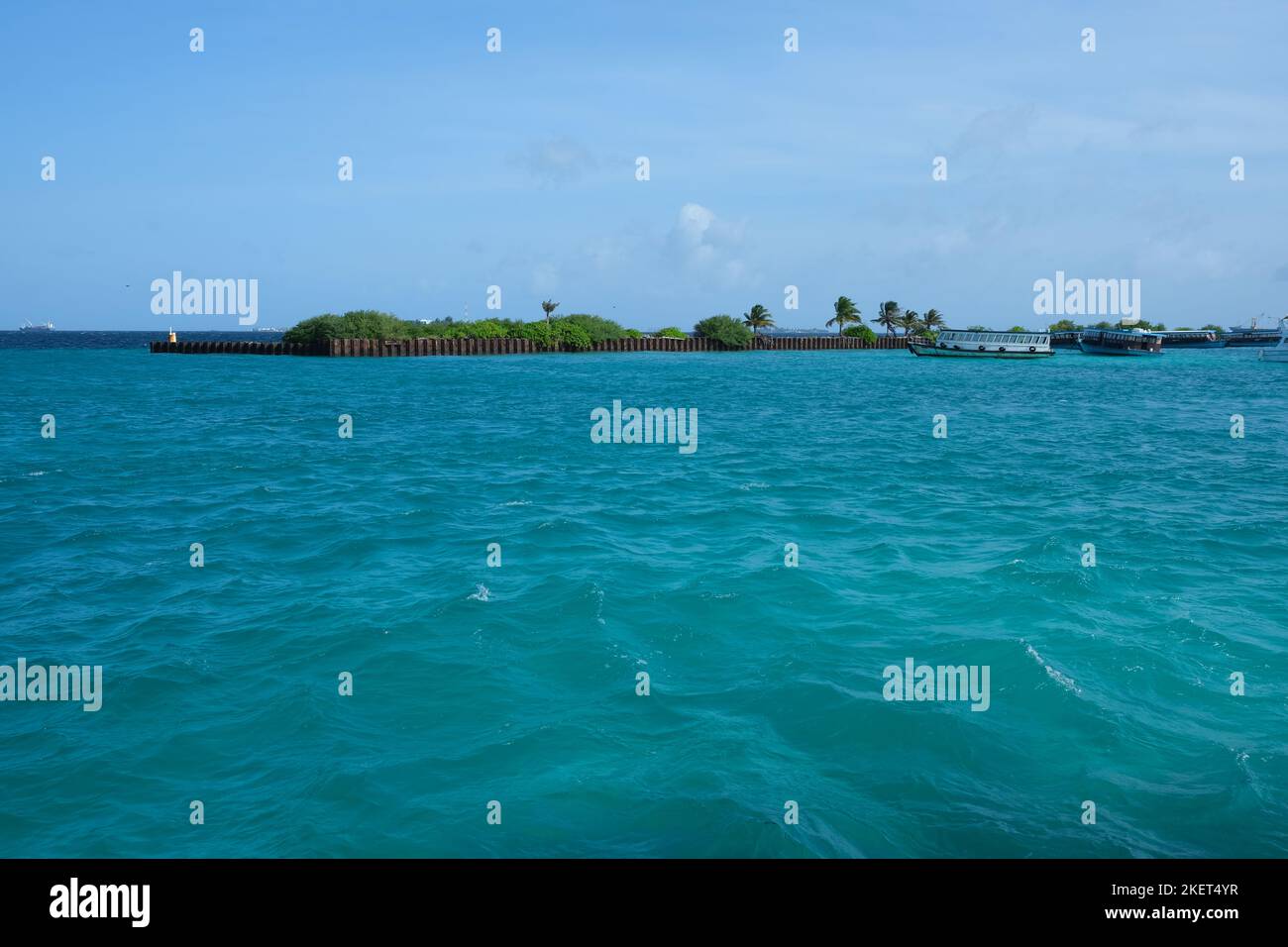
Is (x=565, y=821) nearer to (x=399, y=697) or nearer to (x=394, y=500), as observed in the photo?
(x=399, y=697)

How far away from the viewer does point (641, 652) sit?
14.1 m

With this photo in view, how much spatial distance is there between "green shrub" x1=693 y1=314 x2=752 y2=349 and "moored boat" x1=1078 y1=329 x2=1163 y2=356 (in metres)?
54.6

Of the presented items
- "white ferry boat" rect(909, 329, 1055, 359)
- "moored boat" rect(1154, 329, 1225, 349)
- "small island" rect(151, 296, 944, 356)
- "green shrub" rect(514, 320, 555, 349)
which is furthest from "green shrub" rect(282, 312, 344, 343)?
"moored boat" rect(1154, 329, 1225, 349)

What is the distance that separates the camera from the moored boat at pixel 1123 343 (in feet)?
399

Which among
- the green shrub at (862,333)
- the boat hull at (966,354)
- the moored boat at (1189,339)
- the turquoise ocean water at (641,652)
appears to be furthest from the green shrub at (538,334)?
the moored boat at (1189,339)

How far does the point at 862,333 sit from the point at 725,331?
40278mm

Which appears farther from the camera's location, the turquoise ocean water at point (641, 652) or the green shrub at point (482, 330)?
the green shrub at point (482, 330)

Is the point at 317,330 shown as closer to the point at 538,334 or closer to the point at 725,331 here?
the point at 538,334

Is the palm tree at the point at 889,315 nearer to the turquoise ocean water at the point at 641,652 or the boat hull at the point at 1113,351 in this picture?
the boat hull at the point at 1113,351

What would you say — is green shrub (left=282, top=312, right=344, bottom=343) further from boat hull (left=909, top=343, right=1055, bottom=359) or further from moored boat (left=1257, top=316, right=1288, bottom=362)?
moored boat (left=1257, top=316, right=1288, bottom=362)

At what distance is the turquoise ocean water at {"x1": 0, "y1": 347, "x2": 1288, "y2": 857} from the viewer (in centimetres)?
948

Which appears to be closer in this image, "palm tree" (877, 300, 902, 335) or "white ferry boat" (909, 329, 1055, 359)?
"white ferry boat" (909, 329, 1055, 359)

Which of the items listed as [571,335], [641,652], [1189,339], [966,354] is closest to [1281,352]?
[966,354]

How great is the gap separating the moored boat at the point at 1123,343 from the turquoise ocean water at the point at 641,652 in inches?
4018
